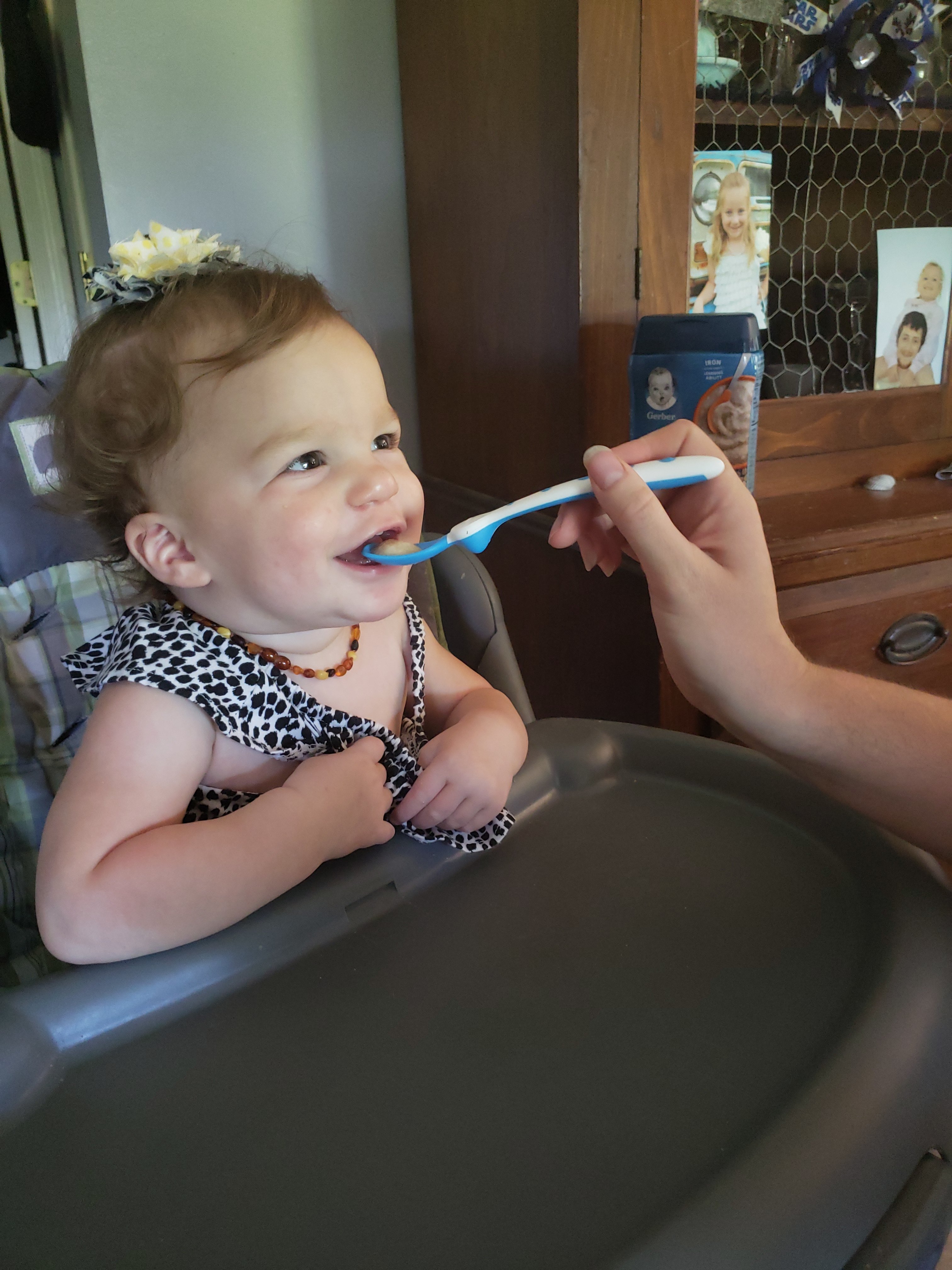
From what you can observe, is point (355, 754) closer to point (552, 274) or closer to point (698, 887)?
point (698, 887)

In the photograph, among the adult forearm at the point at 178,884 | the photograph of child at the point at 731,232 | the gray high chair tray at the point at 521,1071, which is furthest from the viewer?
the photograph of child at the point at 731,232

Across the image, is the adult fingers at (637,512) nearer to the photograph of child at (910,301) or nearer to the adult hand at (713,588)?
the adult hand at (713,588)

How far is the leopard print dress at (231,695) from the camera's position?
0.63 metres

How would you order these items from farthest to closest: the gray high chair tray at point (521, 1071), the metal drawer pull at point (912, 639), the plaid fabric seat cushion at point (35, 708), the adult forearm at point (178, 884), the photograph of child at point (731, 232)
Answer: the metal drawer pull at point (912, 639) → the photograph of child at point (731, 232) → the plaid fabric seat cushion at point (35, 708) → the adult forearm at point (178, 884) → the gray high chair tray at point (521, 1071)

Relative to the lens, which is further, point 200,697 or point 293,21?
point 293,21

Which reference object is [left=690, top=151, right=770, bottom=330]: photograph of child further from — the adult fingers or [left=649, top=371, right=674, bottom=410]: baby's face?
the adult fingers

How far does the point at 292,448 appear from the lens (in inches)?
24.4

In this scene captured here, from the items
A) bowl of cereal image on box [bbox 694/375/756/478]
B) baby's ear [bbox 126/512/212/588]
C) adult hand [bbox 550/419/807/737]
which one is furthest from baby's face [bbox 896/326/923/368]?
baby's ear [bbox 126/512/212/588]

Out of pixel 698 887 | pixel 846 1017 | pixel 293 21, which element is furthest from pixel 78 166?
pixel 846 1017

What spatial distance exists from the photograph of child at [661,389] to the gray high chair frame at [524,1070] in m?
0.59

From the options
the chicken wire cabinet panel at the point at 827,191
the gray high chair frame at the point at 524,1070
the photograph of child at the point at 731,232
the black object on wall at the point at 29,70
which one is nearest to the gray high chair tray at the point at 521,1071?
the gray high chair frame at the point at 524,1070

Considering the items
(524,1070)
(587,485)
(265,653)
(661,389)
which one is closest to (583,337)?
(661,389)

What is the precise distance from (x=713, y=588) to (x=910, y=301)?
116 cm

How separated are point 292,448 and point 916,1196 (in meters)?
0.56
